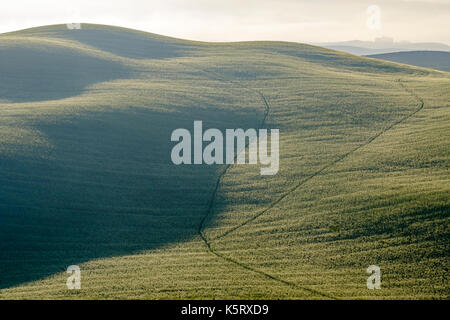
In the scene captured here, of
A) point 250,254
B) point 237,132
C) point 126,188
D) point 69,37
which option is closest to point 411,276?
point 250,254

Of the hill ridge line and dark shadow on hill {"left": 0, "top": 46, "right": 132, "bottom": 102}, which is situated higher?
dark shadow on hill {"left": 0, "top": 46, "right": 132, "bottom": 102}

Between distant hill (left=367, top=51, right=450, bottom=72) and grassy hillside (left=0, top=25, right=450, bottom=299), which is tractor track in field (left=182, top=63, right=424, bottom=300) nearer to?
grassy hillside (left=0, top=25, right=450, bottom=299)

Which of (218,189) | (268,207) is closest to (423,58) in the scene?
(218,189)

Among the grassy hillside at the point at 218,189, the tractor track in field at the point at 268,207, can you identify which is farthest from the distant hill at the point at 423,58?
the tractor track in field at the point at 268,207

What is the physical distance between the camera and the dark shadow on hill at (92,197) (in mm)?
15188

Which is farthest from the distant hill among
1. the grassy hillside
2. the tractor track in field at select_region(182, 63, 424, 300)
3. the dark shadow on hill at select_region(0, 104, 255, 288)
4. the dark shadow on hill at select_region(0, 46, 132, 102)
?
the dark shadow on hill at select_region(0, 104, 255, 288)

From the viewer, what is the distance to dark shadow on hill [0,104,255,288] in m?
15.2

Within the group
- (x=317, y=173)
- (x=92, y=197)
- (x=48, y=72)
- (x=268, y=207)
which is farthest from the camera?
(x=48, y=72)

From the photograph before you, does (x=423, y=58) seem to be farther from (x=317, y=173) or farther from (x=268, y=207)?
(x=268, y=207)

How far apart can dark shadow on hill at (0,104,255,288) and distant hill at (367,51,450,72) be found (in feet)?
286

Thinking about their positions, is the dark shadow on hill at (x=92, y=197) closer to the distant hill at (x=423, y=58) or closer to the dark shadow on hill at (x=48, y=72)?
the dark shadow on hill at (x=48, y=72)

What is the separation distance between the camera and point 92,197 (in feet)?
61.6

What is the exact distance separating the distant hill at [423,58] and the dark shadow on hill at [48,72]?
78264mm

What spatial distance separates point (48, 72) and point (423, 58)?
95.6 meters
